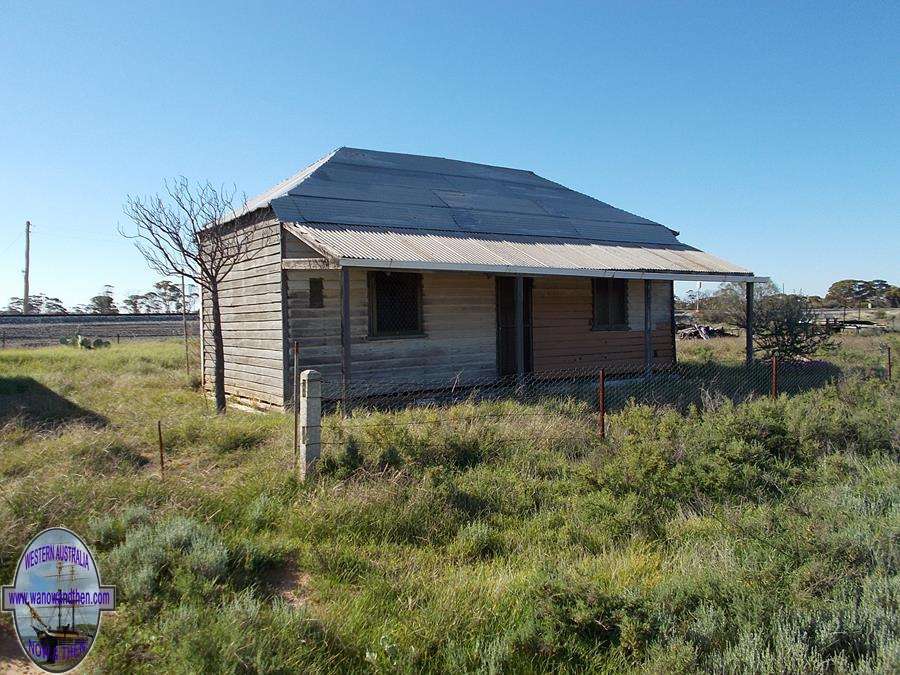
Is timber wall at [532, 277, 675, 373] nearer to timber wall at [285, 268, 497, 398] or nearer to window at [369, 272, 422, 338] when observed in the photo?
timber wall at [285, 268, 497, 398]

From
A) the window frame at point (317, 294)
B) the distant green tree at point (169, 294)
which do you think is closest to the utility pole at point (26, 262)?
the distant green tree at point (169, 294)

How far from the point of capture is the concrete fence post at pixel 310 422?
5.37 metres

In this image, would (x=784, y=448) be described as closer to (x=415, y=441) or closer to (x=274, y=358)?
(x=415, y=441)

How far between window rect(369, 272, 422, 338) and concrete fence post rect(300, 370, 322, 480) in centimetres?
469

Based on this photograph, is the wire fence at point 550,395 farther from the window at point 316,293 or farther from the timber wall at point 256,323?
the window at point 316,293

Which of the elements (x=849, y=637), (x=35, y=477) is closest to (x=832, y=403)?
(x=849, y=637)

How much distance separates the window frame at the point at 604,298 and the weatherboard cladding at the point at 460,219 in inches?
29.8

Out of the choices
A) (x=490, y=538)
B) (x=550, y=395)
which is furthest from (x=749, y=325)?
(x=490, y=538)

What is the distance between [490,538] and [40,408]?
776 cm

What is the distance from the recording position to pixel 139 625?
3.29 metres

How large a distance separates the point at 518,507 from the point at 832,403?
16.8 ft

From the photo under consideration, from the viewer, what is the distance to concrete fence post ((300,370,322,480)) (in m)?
5.37

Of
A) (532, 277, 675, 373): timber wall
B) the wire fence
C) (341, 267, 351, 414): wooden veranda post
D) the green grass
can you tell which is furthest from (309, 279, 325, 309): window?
(532, 277, 675, 373): timber wall

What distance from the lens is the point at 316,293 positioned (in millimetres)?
9812
